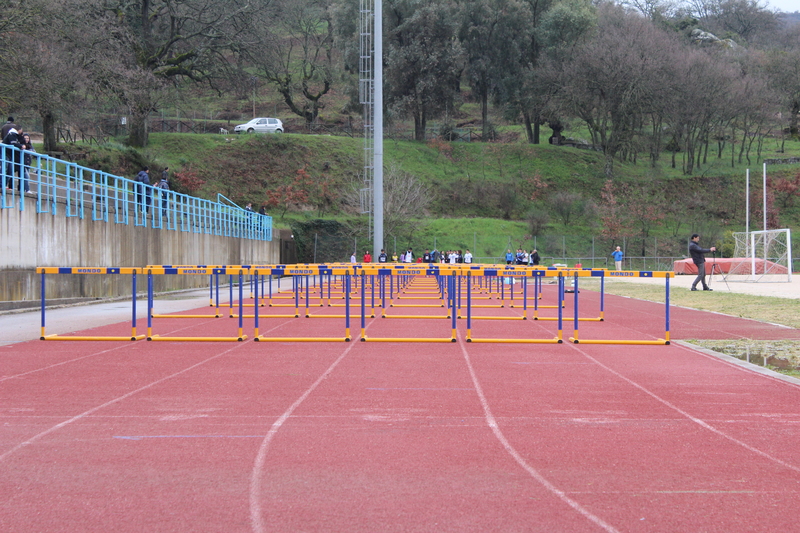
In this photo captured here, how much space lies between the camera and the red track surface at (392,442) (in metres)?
4.04

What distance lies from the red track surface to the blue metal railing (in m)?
7.85

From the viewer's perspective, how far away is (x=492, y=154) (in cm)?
6456

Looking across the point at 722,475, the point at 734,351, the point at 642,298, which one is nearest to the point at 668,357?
the point at 734,351

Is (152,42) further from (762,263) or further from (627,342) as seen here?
(627,342)

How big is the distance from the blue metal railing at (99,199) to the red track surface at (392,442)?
25.7 feet

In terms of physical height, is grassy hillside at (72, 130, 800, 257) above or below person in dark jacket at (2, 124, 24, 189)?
above

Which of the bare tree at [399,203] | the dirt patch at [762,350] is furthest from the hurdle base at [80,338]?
the bare tree at [399,203]

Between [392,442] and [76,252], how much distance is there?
15788mm

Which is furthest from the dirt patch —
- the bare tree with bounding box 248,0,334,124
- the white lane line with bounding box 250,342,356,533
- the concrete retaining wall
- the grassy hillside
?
the bare tree with bounding box 248,0,334,124

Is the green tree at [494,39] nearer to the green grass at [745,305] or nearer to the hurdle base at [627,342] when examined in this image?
the green grass at [745,305]

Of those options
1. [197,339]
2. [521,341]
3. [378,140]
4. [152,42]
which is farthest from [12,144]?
[152,42]

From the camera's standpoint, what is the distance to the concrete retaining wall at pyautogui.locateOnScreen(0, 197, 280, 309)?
610 inches

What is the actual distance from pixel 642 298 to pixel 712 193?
44.0 metres

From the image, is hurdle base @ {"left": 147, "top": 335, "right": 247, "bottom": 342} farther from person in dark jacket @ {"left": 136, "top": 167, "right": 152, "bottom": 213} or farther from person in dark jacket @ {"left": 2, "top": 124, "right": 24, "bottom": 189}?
person in dark jacket @ {"left": 136, "top": 167, "right": 152, "bottom": 213}
